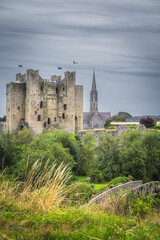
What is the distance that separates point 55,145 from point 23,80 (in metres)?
27.1

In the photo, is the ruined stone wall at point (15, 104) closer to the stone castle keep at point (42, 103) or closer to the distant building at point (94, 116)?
the stone castle keep at point (42, 103)

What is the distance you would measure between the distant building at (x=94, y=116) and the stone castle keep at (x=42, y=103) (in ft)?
113

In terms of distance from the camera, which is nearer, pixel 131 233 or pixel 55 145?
pixel 131 233

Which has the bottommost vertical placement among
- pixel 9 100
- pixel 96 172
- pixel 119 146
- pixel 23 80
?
pixel 96 172

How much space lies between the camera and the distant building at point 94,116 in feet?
337

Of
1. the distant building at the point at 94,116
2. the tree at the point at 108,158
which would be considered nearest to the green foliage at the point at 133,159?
the tree at the point at 108,158

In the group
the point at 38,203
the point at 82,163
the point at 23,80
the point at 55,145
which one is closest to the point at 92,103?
the point at 23,80

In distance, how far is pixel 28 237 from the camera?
15.3 feet

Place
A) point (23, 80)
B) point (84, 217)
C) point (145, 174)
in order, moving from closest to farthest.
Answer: point (84, 217)
point (145, 174)
point (23, 80)

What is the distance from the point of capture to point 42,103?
1891 inches

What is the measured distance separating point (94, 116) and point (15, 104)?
59.1m

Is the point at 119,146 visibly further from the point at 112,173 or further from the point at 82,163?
the point at 82,163

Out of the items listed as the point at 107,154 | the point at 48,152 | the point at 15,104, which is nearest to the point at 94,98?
the point at 15,104

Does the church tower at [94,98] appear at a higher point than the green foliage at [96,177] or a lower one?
higher
